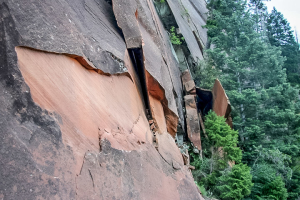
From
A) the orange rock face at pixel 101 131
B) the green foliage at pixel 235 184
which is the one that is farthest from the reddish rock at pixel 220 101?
the orange rock face at pixel 101 131

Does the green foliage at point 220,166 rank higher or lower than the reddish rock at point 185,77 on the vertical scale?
lower

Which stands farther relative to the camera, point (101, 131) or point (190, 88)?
point (190, 88)

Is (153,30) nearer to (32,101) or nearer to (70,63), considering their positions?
(70,63)

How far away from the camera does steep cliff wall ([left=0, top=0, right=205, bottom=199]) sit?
3.52 m

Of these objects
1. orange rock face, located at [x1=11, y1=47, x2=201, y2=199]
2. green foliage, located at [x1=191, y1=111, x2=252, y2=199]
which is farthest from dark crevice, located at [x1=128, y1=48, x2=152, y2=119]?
green foliage, located at [x1=191, y1=111, x2=252, y2=199]

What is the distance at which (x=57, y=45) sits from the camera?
4.53 meters

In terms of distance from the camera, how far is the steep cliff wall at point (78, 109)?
3.52 m

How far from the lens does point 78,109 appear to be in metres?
4.58

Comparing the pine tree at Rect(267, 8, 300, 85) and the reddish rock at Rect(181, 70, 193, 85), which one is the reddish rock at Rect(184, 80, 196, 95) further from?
the pine tree at Rect(267, 8, 300, 85)

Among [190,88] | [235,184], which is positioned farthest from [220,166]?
[190,88]

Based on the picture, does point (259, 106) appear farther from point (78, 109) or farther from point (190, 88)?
point (78, 109)

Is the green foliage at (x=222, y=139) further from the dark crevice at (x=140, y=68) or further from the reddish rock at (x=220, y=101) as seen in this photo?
the dark crevice at (x=140, y=68)

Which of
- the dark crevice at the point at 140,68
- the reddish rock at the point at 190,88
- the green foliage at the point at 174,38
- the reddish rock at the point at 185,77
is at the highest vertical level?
the green foliage at the point at 174,38

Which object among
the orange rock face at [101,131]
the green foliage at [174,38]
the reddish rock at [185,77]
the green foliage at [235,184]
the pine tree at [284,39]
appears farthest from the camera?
the pine tree at [284,39]
